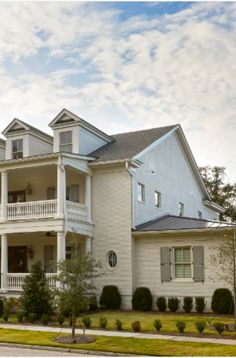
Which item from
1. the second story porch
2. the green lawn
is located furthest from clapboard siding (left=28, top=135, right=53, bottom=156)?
the green lawn

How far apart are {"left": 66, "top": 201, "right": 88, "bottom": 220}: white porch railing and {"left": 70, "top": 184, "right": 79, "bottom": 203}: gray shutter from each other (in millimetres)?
1740

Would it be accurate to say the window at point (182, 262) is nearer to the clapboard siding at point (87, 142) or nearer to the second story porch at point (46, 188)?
the second story porch at point (46, 188)

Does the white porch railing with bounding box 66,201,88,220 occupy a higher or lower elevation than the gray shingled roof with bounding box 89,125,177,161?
lower

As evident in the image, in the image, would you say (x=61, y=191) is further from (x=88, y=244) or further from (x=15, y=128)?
(x=15, y=128)

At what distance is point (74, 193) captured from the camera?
29.3 metres

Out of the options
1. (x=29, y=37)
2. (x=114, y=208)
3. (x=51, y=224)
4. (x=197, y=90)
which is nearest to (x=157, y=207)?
(x=114, y=208)

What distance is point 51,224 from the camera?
2550cm

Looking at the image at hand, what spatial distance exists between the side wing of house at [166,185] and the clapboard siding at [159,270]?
1.53 meters

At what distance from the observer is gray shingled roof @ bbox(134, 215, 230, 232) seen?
25219mm

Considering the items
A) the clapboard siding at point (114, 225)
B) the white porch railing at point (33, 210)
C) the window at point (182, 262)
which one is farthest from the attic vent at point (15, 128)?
the window at point (182, 262)

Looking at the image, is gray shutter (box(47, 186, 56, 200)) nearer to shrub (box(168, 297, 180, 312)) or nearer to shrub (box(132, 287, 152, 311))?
shrub (box(132, 287, 152, 311))

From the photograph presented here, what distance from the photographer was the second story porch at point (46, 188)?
25672mm

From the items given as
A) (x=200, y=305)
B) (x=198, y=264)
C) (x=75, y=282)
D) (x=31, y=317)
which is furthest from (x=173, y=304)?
(x=75, y=282)

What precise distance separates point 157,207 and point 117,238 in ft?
15.2
